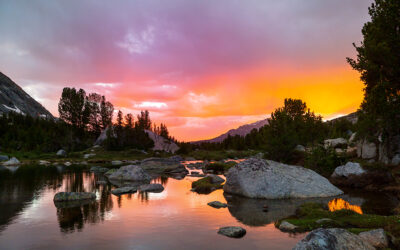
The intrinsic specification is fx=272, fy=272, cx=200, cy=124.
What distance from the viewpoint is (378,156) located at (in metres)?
34.7

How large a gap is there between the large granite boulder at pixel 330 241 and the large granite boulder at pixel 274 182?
1354cm

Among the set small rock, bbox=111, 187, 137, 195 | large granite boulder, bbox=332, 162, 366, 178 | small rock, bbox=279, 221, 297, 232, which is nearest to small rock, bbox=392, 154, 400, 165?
large granite boulder, bbox=332, 162, 366, 178

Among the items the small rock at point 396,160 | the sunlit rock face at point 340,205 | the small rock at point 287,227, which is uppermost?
the small rock at point 396,160

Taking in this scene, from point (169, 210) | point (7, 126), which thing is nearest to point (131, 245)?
point (169, 210)

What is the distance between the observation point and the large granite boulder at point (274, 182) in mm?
22750

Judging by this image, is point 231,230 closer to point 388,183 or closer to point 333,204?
point 333,204

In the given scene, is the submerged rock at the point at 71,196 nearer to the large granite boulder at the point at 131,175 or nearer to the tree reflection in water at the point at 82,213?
the tree reflection in water at the point at 82,213

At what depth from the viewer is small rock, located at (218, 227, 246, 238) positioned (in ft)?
41.6

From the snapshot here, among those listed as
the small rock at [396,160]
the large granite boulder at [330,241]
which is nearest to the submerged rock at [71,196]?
the large granite boulder at [330,241]

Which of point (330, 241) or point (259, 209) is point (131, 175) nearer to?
point (259, 209)

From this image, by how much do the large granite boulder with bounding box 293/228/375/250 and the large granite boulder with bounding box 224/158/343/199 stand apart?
13537 mm

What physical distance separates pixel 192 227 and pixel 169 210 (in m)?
4.42

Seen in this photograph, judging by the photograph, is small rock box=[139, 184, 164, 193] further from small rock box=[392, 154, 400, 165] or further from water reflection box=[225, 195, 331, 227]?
small rock box=[392, 154, 400, 165]

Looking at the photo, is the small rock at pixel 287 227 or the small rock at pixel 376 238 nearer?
the small rock at pixel 376 238
